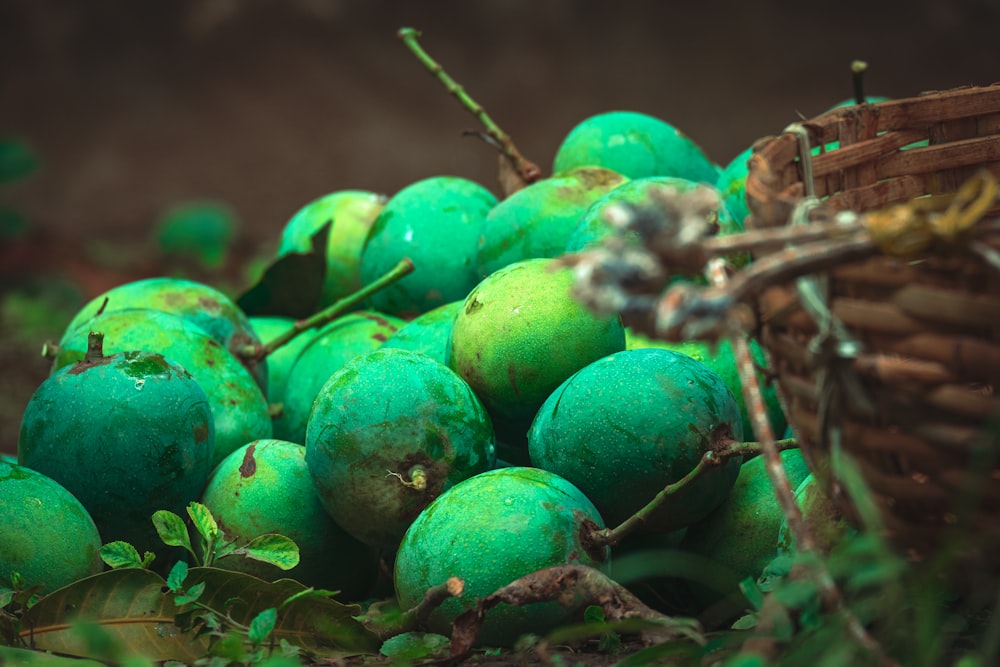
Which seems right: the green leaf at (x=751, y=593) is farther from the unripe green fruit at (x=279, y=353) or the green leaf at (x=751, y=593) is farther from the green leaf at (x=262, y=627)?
the unripe green fruit at (x=279, y=353)

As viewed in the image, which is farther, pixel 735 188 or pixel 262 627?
pixel 735 188

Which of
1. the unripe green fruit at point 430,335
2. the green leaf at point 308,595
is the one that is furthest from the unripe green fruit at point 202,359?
the green leaf at point 308,595

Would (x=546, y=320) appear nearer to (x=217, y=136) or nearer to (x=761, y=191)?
(x=761, y=191)

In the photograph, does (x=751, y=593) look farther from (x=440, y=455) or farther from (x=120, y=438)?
(x=120, y=438)

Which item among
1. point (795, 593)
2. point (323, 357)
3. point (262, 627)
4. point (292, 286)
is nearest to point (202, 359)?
point (323, 357)

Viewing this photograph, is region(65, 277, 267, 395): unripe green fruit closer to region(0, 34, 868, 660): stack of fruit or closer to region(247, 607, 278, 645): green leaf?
region(0, 34, 868, 660): stack of fruit

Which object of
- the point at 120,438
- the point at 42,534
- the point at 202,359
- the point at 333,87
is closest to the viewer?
the point at 42,534

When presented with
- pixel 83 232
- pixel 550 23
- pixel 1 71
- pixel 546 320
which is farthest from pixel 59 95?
pixel 546 320
